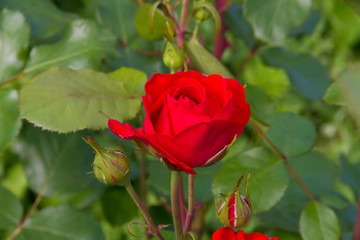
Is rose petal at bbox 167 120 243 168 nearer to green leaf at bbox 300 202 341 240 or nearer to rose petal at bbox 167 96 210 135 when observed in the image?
rose petal at bbox 167 96 210 135

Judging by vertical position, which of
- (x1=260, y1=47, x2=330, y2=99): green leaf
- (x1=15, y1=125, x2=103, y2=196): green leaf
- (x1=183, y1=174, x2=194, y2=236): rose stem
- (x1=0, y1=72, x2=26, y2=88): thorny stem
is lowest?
(x1=15, y1=125, x2=103, y2=196): green leaf

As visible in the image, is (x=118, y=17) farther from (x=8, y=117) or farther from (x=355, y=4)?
(x=355, y=4)

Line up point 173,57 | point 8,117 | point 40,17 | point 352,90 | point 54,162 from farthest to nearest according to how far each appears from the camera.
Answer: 1. point 54,162
2. point 40,17
3. point 8,117
4. point 173,57
5. point 352,90

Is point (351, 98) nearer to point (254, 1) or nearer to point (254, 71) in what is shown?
point (254, 1)

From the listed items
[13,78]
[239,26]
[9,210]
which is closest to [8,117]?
[13,78]

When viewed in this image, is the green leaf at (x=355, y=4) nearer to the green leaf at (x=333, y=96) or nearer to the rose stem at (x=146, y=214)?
the green leaf at (x=333, y=96)

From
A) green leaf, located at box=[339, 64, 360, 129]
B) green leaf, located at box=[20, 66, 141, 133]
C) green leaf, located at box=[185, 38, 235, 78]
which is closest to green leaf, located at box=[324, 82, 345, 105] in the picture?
green leaf, located at box=[185, 38, 235, 78]
